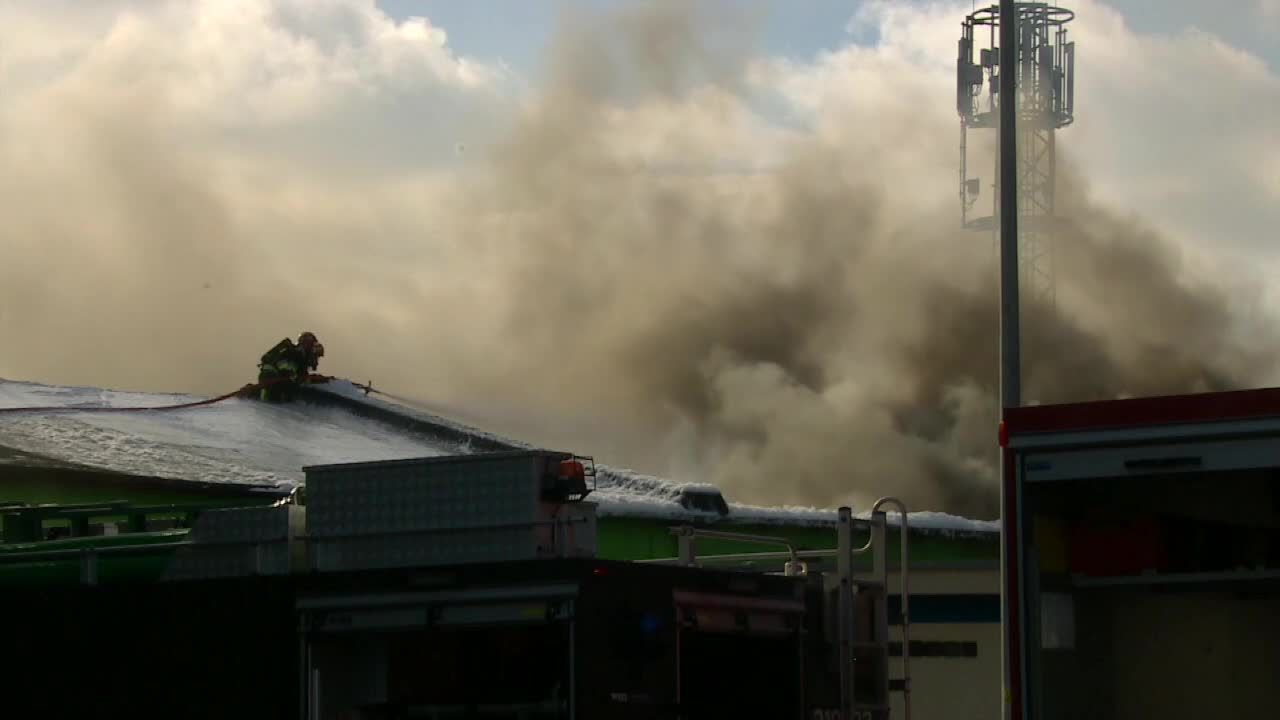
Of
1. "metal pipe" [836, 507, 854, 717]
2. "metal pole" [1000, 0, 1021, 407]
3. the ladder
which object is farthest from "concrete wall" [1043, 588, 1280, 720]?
"metal pole" [1000, 0, 1021, 407]

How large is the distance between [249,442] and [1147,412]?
20559 millimetres

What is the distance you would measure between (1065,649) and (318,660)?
5259mm

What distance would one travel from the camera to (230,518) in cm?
1458

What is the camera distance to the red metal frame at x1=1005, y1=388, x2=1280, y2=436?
455 inches

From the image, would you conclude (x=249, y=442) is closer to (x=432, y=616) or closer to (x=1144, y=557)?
(x=432, y=616)

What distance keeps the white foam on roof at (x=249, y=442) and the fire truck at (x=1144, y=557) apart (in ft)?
42.2

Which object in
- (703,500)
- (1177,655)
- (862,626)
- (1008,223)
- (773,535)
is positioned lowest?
(1177,655)

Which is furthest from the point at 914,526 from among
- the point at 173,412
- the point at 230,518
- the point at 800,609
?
the point at 230,518

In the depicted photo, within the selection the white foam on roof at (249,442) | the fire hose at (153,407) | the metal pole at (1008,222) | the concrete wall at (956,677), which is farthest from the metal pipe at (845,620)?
the fire hose at (153,407)

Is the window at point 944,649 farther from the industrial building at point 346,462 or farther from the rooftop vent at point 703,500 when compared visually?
the rooftop vent at point 703,500

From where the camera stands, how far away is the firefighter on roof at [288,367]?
114ft

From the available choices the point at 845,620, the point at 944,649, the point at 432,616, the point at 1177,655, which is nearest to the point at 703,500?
the point at 944,649

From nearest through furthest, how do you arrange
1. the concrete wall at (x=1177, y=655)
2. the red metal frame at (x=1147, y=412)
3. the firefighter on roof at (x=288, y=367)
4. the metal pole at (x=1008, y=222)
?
the red metal frame at (x=1147, y=412) → the concrete wall at (x=1177, y=655) → the metal pole at (x=1008, y=222) → the firefighter on roof at (x=288, y=367)

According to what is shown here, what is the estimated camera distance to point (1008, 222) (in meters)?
18.5
